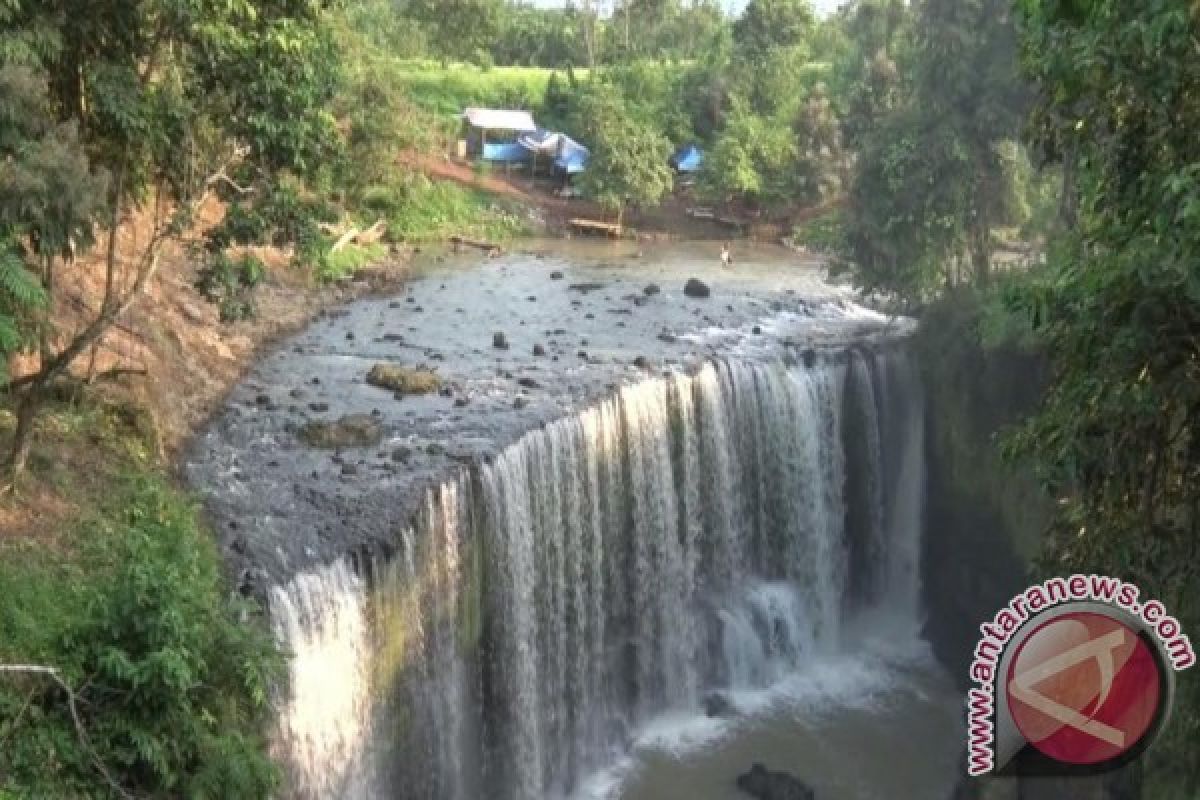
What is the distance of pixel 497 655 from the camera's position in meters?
13.0

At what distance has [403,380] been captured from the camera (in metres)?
16.3

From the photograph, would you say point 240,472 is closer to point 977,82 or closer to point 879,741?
point 879,741

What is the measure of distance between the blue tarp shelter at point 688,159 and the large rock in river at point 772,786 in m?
25.8

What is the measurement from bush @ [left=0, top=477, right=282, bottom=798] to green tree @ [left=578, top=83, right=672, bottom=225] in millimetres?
24344

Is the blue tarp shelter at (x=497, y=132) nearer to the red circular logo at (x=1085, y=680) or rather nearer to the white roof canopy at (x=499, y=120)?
the white roof canopy at (x=499, y=120)

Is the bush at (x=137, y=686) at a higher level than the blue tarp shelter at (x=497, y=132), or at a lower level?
lower

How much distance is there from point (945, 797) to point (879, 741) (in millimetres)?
1181

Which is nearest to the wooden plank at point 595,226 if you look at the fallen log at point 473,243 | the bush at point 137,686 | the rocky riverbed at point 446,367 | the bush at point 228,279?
the fallen log at point 473,243

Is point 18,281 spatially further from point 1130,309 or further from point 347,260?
point 347,260

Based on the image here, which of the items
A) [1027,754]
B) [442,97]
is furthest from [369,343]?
[442,97]

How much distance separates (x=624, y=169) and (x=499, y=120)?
8279 mm

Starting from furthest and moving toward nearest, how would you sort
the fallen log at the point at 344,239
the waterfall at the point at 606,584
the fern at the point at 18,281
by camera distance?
1. the fallen log at the point at 344,239
2. the waterfall at the point at 606,584
3. the fern at the point at 18,281

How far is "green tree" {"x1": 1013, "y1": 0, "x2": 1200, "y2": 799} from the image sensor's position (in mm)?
5492

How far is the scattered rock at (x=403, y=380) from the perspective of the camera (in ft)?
53.0
